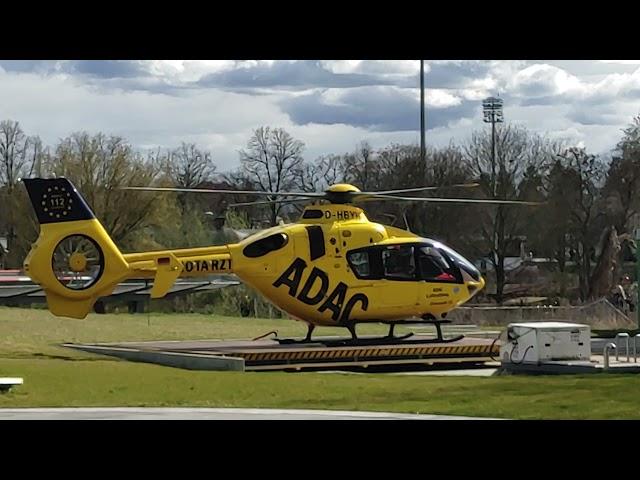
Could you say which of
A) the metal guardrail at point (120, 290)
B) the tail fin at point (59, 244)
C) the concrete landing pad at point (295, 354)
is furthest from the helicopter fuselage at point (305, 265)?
the metal guardrail at point (120, 290)

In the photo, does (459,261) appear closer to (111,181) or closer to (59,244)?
(59,244)

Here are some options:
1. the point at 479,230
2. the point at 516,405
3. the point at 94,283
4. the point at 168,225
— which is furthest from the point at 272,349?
the point at 479,230

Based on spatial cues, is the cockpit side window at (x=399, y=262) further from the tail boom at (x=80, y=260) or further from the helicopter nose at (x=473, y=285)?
the tail boom at (x=80, y=260)

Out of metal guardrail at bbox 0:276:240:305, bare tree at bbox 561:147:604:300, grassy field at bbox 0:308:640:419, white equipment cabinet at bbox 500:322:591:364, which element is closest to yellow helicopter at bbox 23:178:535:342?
grassy field at bbox 0:308:640:419

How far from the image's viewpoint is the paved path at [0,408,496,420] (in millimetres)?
14250

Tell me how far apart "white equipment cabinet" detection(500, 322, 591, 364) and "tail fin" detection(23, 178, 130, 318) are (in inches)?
315

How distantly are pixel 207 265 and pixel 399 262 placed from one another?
4.24 meters

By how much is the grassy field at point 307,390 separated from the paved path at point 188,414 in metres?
0.64

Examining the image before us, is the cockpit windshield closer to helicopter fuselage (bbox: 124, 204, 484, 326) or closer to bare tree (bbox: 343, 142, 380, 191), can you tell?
helicopter fuselage (bbox: 124, 204, 484, 326)

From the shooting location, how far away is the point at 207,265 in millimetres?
23719

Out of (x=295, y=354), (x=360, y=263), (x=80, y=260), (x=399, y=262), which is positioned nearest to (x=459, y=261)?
(x=399, y=262)

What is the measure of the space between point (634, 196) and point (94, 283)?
37.7 metres

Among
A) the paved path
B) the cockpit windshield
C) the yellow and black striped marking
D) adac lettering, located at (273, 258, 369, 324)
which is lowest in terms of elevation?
the yellow and black striped marking

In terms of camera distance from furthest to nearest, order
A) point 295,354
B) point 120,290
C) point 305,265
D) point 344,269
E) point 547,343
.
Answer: point 120,290 < point 344,269 < point 305,265 < point 295,354 < point 547,343
